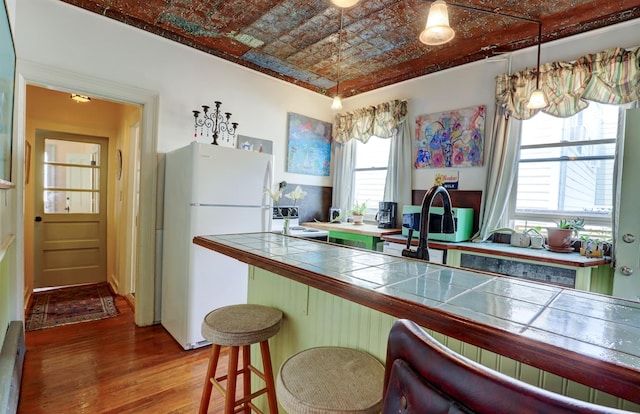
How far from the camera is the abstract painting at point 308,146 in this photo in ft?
13.3

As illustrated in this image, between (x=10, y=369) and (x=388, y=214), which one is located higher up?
(x=388, y=214)

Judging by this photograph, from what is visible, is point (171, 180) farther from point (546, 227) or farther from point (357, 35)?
point (546, 227)

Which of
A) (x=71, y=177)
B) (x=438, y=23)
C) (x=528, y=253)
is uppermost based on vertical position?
(x=438, y=23)

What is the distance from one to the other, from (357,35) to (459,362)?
300 centimetres

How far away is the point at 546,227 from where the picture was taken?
8.89ft

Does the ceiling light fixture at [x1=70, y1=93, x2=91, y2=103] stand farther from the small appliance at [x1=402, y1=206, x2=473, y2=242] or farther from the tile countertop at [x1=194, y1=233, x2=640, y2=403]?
the small appliance at [x1=402, y1=206, x2=473, y2=242]

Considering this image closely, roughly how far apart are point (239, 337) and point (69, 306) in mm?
3020

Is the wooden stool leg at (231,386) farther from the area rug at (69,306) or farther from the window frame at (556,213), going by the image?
the window frame at (556,213)

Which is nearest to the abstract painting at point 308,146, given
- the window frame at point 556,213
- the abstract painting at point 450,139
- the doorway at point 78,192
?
the abstract painting at point 450,139

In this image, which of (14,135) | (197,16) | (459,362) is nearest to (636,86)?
(459,362)

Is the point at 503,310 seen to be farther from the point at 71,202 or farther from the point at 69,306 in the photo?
the point at 71,202

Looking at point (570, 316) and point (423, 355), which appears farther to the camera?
point (570, 316)

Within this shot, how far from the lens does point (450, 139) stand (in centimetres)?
333

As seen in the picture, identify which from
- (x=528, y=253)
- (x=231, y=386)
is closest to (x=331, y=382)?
(x=231, y=386)
